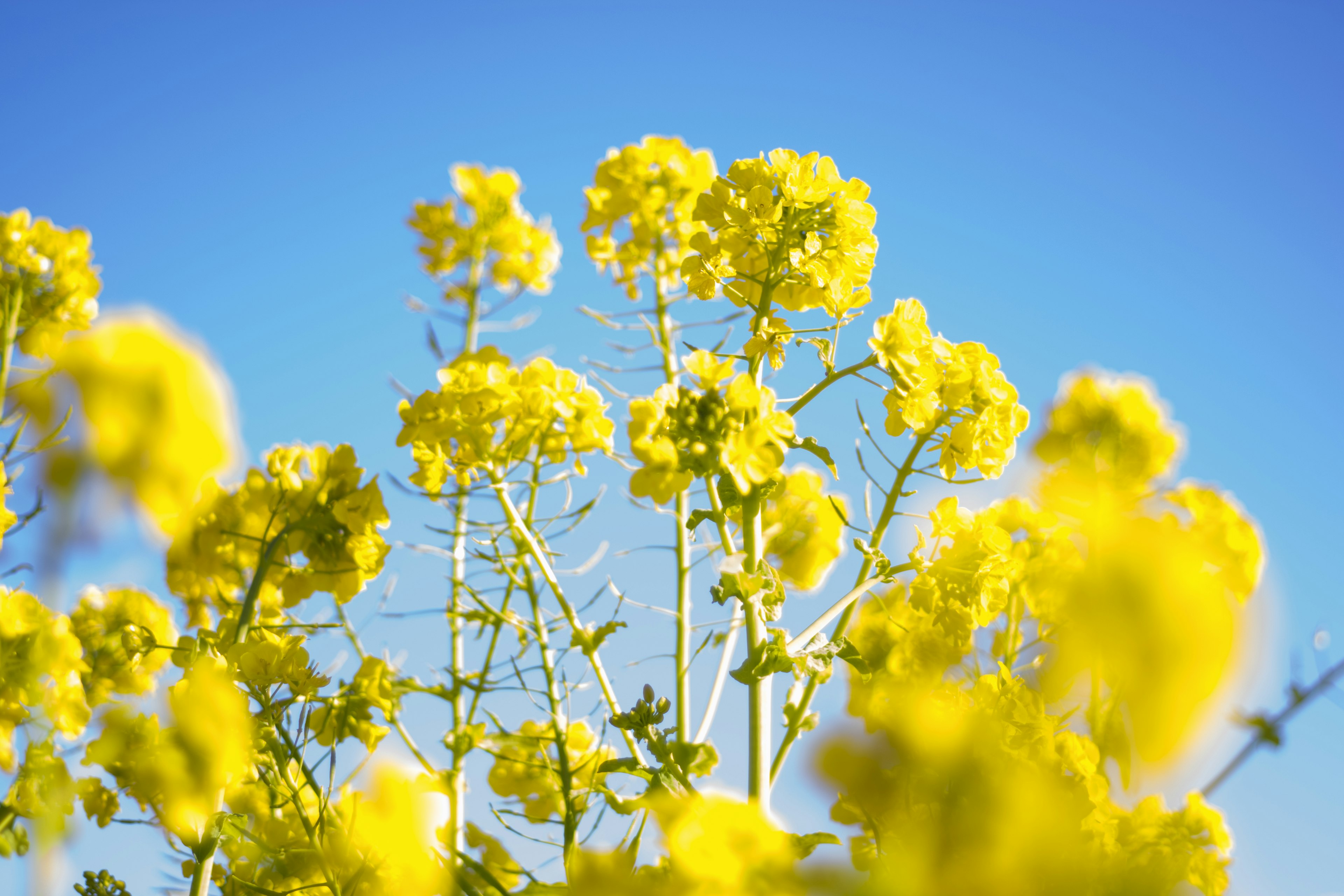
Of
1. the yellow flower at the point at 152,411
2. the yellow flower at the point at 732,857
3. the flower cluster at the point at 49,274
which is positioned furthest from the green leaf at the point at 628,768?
the flower cluster at the point at 49,274

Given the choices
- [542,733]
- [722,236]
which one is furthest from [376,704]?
[722,236]

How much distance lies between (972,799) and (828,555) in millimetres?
1471

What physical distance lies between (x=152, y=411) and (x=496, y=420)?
1.11 meters

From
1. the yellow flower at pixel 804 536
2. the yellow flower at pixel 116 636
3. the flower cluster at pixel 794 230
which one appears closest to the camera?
the flower cluster at pixel 794 230

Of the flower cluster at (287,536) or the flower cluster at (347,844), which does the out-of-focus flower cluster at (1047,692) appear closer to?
the flower cluster at (347,844)

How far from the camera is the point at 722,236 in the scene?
4.88 feet

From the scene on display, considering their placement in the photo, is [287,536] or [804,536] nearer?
[287,536]

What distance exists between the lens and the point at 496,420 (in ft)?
5.58

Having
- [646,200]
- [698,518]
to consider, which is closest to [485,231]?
[646,200]

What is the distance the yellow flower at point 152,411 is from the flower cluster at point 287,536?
47.7 inches

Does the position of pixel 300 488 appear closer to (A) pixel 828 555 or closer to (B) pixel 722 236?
(B) pixel 722 236

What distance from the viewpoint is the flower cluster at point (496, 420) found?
5.48ft

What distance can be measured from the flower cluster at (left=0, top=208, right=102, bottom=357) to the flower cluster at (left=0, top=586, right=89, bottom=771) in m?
1.42

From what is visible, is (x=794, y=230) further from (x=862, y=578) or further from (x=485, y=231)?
(x=485, y=231)
